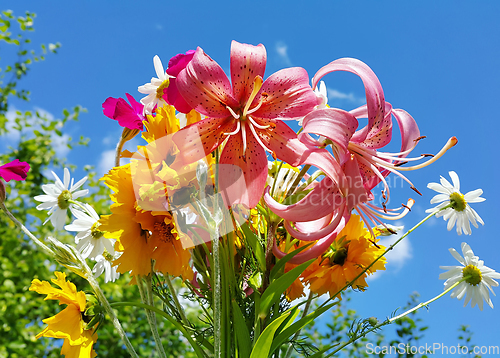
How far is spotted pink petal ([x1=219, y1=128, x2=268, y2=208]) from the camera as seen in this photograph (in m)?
0.56

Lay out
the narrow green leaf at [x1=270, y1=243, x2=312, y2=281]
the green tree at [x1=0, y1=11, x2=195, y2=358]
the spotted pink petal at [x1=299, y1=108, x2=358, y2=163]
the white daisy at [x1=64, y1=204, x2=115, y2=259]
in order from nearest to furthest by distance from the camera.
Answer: the spotted pink petal at [x1=299, y1=108, x2=358, y2=163] < the narrow green leaf at [x1=270, y1=243, x2=312, y2=281] < the white daisy at [x1=64, y1=204, x2=115, y2=259] < the green tree at [x1=0, y1=11, x2=195, y2=358]

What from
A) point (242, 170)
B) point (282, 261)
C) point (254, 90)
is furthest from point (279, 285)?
point (254, 90)

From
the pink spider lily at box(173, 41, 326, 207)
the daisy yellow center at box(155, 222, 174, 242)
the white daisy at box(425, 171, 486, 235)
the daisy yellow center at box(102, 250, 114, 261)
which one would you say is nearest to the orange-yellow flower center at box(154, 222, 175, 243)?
the daisy yellow center at box(155, 222, 174, 242)

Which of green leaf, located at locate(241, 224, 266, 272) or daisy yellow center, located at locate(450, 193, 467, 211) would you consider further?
daisy yellow center, located at locate(450, 193, 467, 211)

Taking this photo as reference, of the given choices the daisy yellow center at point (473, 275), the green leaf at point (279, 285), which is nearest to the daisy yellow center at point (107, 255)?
the green leaf at point (279, 285)

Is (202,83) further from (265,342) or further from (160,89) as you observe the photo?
(265,342)

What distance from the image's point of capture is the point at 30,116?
290cm

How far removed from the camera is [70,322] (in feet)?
1.94

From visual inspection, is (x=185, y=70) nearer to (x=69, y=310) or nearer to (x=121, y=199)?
(x=121, y=199)

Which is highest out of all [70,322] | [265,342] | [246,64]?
[246,64]

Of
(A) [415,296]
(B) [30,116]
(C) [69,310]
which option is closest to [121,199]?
(C) [69,310]

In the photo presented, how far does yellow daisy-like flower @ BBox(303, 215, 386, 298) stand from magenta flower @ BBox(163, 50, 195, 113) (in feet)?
1.07

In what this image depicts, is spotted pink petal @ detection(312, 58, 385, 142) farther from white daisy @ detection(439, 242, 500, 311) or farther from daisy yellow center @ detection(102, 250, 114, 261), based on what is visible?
daisy yellow center @ detection(102, 250, 114, 261)

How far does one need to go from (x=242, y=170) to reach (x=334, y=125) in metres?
0.15
